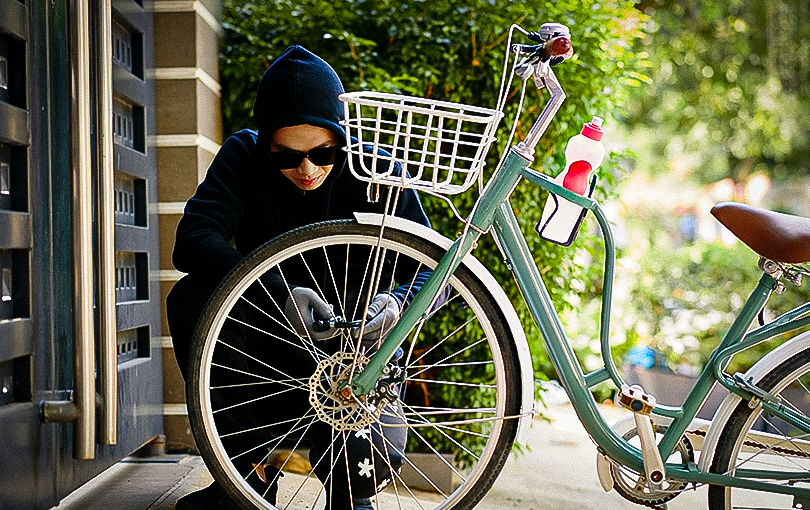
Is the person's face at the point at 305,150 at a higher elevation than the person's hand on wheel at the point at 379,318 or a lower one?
higher

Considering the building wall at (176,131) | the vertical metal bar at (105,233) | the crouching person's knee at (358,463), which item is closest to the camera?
the vertical metal bar at (105,233)

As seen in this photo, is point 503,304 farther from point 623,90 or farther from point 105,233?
point 623,90

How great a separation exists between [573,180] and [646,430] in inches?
22.5

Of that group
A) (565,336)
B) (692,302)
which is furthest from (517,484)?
(692,302)

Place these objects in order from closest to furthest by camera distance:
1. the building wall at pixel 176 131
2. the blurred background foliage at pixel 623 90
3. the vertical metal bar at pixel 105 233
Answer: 1. the vertical metal bar at pixel 105 233
2. the building wall at pixel 176 131
3. the blurred background foliage at pixel 623 90

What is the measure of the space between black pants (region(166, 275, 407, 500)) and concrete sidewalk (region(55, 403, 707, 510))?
38cm

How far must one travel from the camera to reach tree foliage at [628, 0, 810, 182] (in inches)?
269

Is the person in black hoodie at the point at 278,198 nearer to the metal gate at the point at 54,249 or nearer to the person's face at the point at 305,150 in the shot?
the person's face at the point at 305,150

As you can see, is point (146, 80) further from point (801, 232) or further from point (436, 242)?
point (801, 232)

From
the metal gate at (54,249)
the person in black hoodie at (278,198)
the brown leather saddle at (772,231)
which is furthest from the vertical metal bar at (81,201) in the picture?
the brown leather saddle at (772,231)

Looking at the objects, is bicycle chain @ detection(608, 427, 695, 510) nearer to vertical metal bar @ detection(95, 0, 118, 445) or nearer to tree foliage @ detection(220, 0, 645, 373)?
tree foliage @ detection(220, 0, 645, 373)

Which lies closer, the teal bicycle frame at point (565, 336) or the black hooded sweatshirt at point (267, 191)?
the teal bicycle frame at point (565, 336)

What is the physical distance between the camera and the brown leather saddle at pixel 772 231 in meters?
1.88

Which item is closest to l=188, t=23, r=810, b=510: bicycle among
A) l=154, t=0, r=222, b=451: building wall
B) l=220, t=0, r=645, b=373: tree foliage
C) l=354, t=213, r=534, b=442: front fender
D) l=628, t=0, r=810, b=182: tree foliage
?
l=354, t=213, r=534, b=442: front fender
